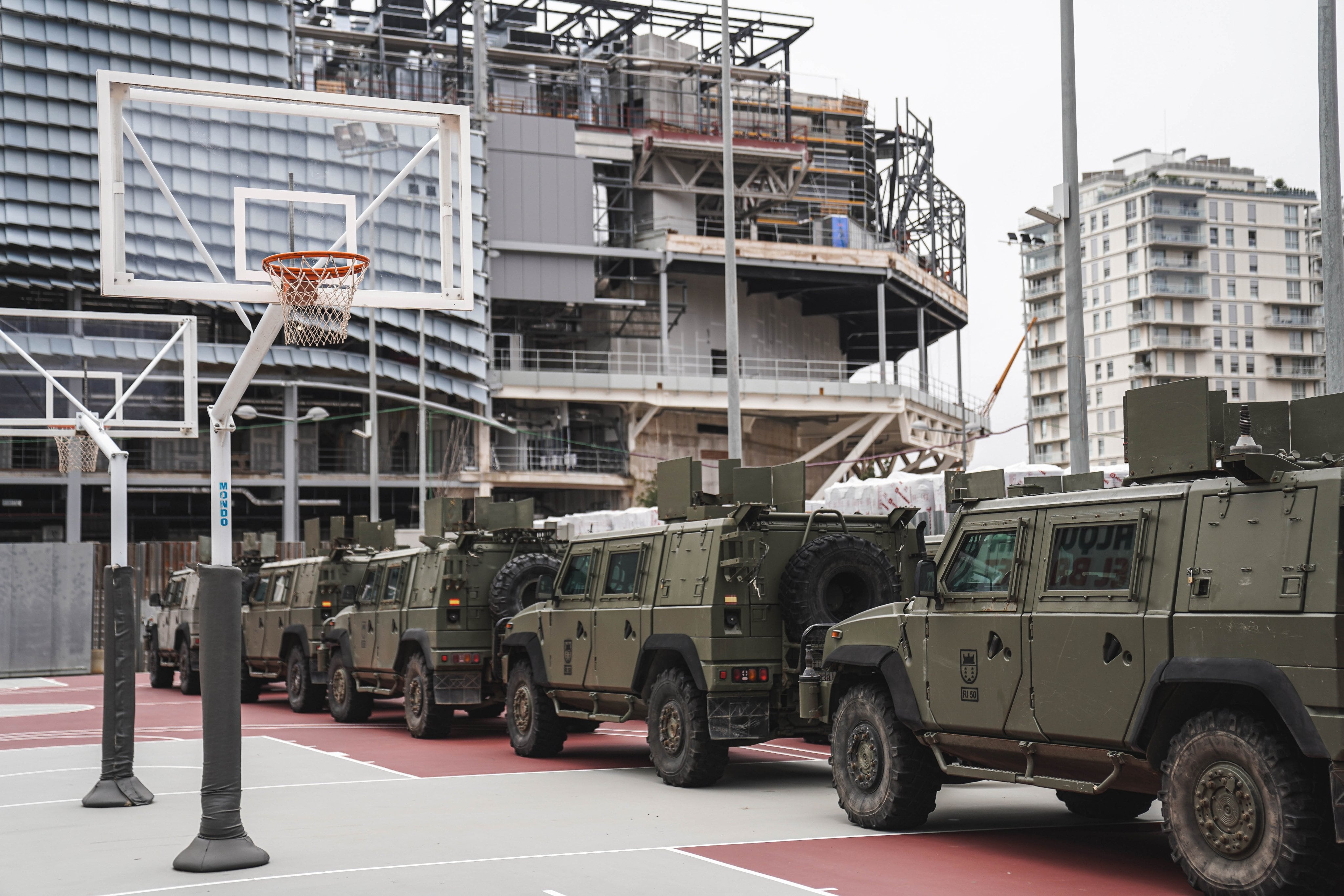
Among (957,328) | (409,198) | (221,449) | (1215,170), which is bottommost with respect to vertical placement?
(221,449)

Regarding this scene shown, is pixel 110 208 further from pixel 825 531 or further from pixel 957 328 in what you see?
pixel 957 328

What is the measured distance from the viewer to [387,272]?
46.4 ft

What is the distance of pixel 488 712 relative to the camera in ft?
66.4

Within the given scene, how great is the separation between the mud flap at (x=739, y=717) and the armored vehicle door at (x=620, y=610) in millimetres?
1453

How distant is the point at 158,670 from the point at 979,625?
24752 millimetres

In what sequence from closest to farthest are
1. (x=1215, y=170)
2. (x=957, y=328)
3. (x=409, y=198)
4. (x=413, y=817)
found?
(x=413, y=817) → (x=409, y=198) → (x=957, y=328) → (x=1215, y=170)

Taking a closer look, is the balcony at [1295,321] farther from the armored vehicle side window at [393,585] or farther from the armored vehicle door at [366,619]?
the armored vehicle side window at [393,585]

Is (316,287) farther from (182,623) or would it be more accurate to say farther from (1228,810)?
(182,623)

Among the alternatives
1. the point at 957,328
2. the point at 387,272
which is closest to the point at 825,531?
the point at 387,272

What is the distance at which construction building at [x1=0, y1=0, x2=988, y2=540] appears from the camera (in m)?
51.0

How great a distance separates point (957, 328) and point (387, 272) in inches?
2569

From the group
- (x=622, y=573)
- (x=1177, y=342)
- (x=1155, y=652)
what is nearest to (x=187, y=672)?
(x=622, y=573)

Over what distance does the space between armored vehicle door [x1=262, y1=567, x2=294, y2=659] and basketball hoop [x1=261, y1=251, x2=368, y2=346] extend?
47.4 feet

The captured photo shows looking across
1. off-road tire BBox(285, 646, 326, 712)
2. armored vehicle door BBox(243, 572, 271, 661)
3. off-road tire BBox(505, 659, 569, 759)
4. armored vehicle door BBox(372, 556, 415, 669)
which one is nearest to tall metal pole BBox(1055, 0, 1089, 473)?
off-road tire BBox(505, 659, 569, 759)
